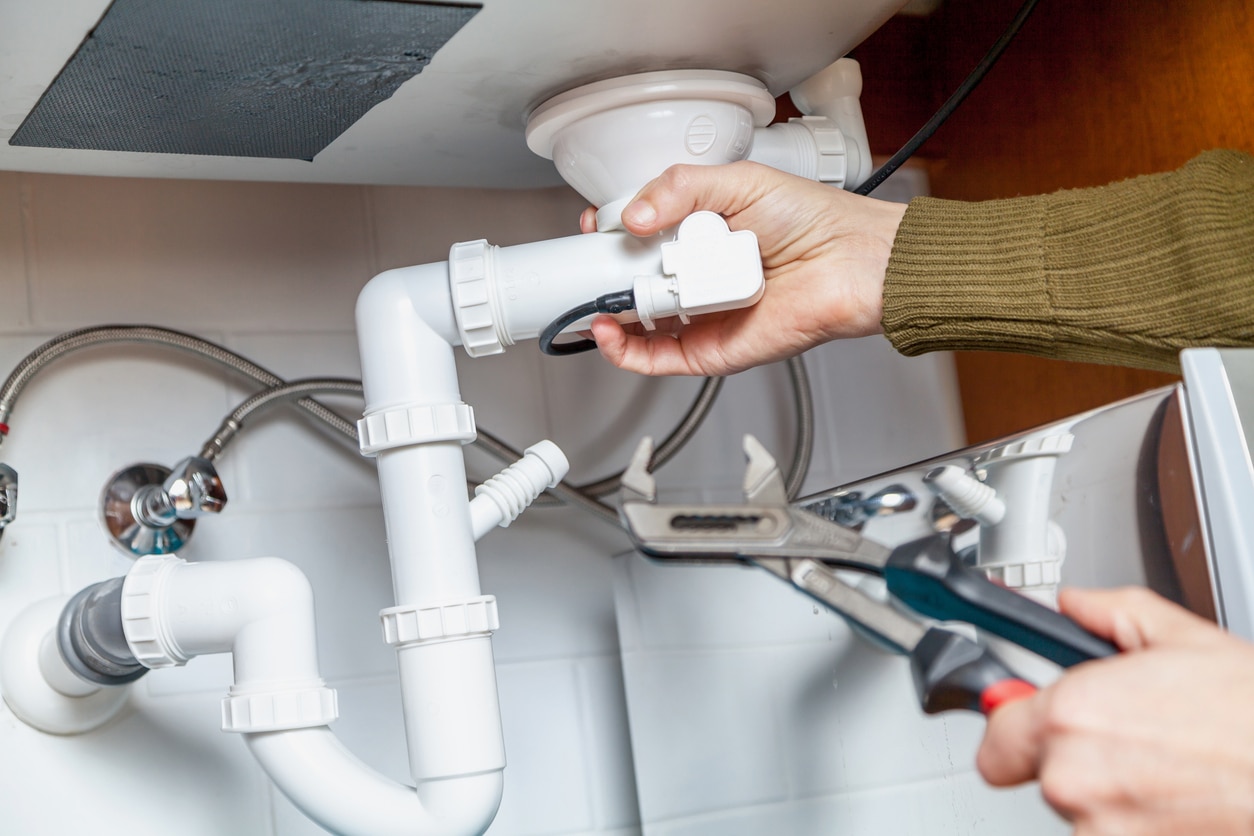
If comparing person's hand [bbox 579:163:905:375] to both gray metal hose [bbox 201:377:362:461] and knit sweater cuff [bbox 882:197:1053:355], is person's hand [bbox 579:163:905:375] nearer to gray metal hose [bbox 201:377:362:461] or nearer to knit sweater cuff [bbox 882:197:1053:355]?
knit sweater cuff [bbox 882:197:1053:355]

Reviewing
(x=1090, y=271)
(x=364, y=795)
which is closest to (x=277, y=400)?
(x=364, y=795)

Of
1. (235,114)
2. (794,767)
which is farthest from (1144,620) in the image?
(235,114)

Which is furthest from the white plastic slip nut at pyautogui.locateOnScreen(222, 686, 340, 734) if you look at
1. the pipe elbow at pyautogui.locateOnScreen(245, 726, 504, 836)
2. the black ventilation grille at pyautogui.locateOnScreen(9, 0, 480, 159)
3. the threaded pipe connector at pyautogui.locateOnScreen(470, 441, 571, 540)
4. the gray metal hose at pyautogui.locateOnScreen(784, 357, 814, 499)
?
the gray metal hose at pyautogui.locateOnScreen(784, 357, 814, 499)

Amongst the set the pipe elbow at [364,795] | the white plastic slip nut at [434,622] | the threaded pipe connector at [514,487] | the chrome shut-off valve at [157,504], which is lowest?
the pipe elbow at [364,795]

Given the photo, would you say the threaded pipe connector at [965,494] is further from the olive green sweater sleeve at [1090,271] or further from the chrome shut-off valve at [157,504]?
the chrome shut-off valve at [157,504]

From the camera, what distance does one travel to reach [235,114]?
700 mm

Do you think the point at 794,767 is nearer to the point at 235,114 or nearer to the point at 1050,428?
the point at 1050,428

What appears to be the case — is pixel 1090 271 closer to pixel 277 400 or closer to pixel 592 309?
pixel 592 309

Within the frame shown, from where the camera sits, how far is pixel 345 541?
0.92 m

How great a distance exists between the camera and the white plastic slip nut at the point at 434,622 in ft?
2.14

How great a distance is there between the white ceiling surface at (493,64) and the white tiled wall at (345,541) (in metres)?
0.10

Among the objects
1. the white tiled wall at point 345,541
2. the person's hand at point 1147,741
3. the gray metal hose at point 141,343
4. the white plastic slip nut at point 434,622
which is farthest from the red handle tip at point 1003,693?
the gray metal hose at point 141,343

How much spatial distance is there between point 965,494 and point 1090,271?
0.21m

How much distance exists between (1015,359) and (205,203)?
2.51 feet
